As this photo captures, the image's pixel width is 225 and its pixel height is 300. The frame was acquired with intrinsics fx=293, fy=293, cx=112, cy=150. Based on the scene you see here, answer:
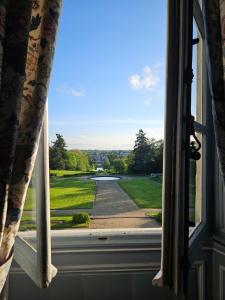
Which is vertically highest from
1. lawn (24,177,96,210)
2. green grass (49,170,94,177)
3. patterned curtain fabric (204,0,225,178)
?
patterned curtain fabric (204,0,225,178)

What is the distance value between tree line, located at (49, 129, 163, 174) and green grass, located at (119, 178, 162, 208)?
71mm

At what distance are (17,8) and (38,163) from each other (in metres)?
0.47

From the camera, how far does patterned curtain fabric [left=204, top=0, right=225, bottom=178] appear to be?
3.81 feet

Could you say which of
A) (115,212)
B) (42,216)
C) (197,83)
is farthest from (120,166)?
(42,216)

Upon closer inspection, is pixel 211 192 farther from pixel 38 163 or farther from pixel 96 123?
pixel 38 163

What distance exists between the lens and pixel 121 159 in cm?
203

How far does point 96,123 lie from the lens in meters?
1.96

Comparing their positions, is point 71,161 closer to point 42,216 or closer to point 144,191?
point 144,191

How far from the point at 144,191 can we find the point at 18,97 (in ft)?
4.53

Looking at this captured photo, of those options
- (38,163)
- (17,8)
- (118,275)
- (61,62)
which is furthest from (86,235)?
(17,8)

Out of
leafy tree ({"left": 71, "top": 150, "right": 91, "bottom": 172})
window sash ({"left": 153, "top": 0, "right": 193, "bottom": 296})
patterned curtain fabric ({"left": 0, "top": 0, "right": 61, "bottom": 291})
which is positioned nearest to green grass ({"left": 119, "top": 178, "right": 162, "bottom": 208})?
leafy tree ({"left": 71, "top": 150, "right": 91, "bottom": 172})

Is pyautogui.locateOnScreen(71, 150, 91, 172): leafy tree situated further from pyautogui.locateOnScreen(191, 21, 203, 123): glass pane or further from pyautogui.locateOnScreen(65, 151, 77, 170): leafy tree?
pyautogui.locateOnScreen(191, 21, 203, 123): glass pane

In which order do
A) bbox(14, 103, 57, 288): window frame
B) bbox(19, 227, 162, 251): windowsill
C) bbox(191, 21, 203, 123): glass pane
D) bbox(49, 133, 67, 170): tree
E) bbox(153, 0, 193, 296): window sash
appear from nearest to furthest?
bbox(14, 103, 57, 288): window frame, bbox(153, 0, 193, 296): window sash, bbox(191, 21, 203, 123): glass pane, bbox(19, 227, 162, 251): windowsill, bbox(49, 133, 67, 170): tree

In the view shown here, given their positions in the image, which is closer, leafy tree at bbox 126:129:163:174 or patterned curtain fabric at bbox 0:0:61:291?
patterned curtain fabric at bbox 0:0:61:291
